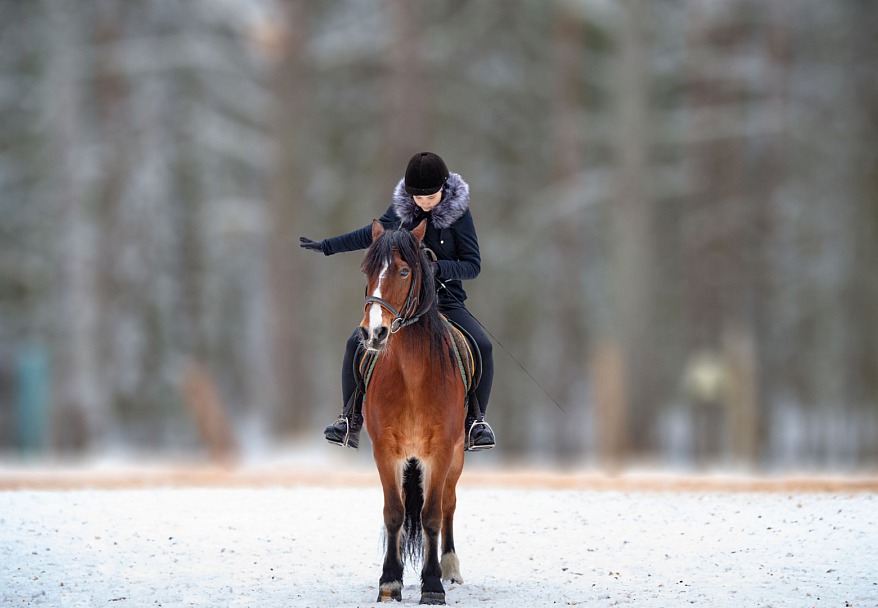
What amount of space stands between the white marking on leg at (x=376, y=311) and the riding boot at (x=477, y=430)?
1.56 m

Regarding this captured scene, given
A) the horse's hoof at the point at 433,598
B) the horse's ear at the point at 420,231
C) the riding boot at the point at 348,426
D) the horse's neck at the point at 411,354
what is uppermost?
the horse's ear at the point at 420,231

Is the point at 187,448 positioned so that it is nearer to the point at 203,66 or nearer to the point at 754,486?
the point at 203,66

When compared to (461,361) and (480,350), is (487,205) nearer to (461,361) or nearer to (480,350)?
(480,350)

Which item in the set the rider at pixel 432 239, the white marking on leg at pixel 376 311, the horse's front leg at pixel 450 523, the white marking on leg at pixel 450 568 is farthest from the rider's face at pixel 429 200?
the white marking on leg at pixel 450 568

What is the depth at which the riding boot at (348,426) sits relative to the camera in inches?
354

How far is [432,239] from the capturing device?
29.9 ft

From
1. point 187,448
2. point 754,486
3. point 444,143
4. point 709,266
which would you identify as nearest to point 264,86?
point 444,143

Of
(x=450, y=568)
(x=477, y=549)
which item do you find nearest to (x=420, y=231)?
(x=450, y=568)

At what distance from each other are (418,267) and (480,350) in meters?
1.21

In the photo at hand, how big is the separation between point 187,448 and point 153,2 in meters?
9.47

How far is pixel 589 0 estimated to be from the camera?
23.5m

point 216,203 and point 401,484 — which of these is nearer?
point 401,484

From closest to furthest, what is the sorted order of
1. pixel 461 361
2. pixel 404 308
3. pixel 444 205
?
pixel 404 308 < pixel 461 361 < pixel 444 205

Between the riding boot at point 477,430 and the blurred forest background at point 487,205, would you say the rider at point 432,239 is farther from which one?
the blurred forest background at point 487,205
